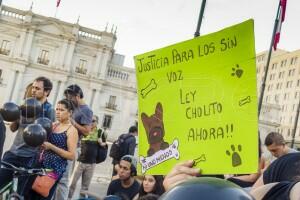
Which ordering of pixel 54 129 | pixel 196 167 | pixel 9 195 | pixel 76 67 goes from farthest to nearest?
pixel 76 67 < pixel 54 129 < pixel 9 195 < pixel 196 167

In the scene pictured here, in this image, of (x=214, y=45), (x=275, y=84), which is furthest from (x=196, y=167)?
(x=275, y=84)

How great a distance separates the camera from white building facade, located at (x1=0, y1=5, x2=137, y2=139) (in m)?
38.5

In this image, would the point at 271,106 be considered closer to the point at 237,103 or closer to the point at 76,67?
the point at 76,67

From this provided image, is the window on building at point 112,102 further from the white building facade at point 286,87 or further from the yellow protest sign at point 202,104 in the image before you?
the yellow protest sign at point 202,104

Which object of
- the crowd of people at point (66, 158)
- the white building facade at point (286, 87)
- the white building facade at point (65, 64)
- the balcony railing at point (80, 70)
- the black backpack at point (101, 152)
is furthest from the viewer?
the white building facade at point (286, 87)

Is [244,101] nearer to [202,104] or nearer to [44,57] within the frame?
[202,104]

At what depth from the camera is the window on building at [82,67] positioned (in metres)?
41.0

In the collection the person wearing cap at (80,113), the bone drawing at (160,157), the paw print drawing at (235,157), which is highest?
the person wearing cap at (80,113)

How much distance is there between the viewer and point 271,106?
48094 mm

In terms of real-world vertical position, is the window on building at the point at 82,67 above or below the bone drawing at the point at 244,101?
above

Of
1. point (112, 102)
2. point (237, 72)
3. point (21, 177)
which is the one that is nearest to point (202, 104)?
point (237, 72)

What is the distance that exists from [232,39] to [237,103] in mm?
275

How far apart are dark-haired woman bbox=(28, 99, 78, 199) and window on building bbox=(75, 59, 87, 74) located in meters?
37.5

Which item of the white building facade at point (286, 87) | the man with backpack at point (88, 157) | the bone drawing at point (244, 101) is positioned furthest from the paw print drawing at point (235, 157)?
the white building facade at point (286, 87)
